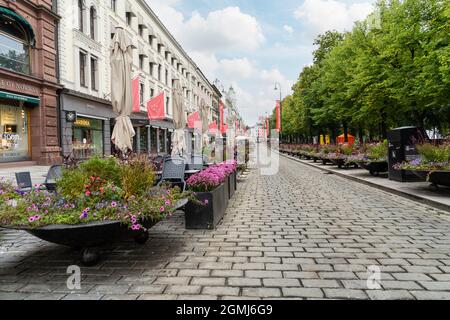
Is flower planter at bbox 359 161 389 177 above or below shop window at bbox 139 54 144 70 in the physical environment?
below

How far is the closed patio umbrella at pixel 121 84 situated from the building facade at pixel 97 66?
2.38 metres

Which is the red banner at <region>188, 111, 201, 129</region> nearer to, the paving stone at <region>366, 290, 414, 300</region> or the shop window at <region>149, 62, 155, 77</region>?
the shop window at <region>149, 62, 155, 77</region>

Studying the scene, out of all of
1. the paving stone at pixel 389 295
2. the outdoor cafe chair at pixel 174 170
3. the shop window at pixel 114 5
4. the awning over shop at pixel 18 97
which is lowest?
the paving stone at pixel 389 295

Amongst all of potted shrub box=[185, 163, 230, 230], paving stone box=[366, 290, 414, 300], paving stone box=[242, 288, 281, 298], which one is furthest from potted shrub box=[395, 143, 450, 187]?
paving stone box=[242, 288, 281, 298]

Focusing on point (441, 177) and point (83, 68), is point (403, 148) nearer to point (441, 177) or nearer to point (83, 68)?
point (441, 177)

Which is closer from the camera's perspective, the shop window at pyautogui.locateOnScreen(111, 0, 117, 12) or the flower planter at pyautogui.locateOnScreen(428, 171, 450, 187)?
the flower planter at pyautogui.locateOnScreen(428, 171, 450, 187)

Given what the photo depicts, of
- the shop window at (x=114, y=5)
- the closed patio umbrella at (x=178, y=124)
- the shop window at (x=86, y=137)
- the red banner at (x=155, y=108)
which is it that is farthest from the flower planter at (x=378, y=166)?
the shop window at (x=114, y=5)

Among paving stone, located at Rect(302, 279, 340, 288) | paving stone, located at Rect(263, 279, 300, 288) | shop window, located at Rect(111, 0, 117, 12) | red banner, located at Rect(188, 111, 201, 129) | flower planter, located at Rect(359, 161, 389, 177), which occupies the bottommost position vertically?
paving stone, located at Rect(263, 279, 300, 288)

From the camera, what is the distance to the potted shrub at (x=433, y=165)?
8414 mm

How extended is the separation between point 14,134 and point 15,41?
14.7 ft

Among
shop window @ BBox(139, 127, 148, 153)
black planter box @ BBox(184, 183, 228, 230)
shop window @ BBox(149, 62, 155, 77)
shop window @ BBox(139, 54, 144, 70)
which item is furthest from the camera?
shop window @ BBox(149, 62, 155, 77)

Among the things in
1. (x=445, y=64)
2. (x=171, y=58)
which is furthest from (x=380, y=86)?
(x=171, y=58)

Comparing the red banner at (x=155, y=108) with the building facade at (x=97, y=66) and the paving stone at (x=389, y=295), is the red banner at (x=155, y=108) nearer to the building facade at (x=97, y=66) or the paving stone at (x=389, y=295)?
the building facade at (x=97, y=66)

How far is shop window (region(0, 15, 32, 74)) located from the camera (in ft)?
51.7
